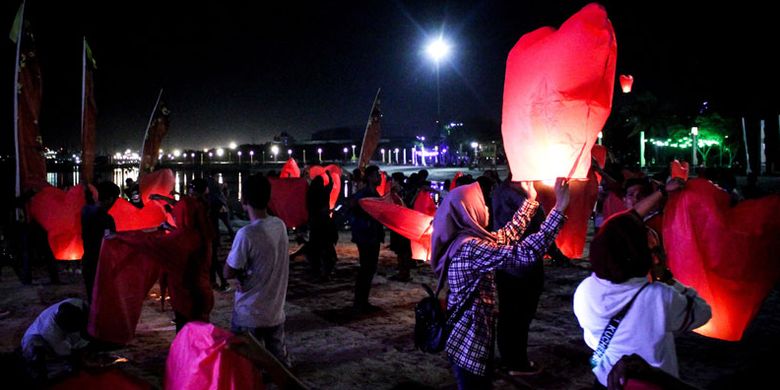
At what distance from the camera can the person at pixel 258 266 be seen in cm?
398

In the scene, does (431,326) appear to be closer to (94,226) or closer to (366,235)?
(366,235)

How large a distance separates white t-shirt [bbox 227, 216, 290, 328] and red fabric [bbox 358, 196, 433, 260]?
3229mm

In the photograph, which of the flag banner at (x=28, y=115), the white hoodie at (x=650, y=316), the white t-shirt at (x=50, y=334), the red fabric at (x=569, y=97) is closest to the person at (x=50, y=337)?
the white t-shirt at (x=50, y=334)

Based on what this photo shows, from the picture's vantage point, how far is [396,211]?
7.36m

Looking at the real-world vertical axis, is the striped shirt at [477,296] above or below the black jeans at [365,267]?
above

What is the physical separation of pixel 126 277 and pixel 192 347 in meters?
3.03

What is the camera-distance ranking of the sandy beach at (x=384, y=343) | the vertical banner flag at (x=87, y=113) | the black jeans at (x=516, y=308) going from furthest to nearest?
the vertical banner flag at (x=87, y=113), the sandy beach at (x=384, y=343), the black jeans at (x=516, y=308)

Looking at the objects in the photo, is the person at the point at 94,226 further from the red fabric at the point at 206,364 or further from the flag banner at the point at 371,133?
the flag banner at the point at 371,133

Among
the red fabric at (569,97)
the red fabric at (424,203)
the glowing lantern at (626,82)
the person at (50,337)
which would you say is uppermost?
the glowing lantern at (626,82)

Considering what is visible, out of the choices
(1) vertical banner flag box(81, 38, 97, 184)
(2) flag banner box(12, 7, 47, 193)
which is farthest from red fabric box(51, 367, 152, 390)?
(1) vertical banner flag box(81, 38, 97, 184)

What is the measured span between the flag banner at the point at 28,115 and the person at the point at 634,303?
10.1 meters

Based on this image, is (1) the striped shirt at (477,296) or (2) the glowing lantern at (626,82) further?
(2) the glowing lantern at (626,82)

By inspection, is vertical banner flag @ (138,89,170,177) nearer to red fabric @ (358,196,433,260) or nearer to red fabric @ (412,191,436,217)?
red fabric @ (412,191,436,217)

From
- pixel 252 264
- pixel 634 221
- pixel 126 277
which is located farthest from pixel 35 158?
pixel 634 221
